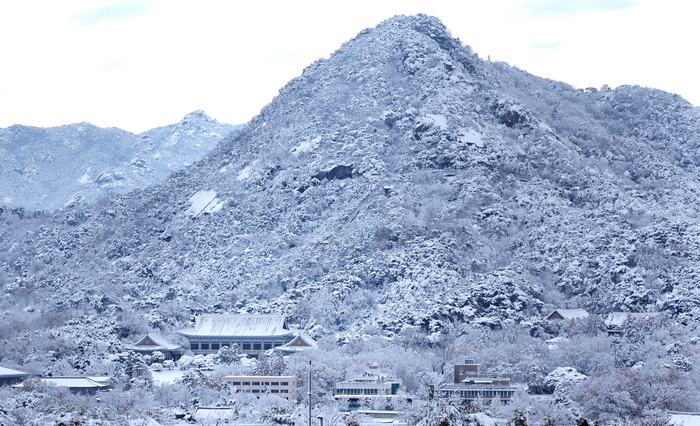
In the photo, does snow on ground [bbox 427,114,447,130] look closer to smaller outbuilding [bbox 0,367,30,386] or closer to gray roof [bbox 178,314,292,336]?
gray roof [bbox 178,314,292,336]

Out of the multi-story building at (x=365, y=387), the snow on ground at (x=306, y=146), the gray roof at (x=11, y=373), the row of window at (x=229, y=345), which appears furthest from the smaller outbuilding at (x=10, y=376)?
the snow on ground at (x=306, y=146)

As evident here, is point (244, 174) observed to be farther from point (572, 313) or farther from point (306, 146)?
point (572, 313)

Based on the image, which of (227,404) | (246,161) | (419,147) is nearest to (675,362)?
(227,404)

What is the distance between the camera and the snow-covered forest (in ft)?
328

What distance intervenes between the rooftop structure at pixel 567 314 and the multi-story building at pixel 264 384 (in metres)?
32.9

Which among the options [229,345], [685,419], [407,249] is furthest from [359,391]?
[407,249]

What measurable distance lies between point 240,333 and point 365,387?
33433 millimetres

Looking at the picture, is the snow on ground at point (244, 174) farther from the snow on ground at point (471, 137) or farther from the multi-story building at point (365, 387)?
the multi-story building at point (365, 387)

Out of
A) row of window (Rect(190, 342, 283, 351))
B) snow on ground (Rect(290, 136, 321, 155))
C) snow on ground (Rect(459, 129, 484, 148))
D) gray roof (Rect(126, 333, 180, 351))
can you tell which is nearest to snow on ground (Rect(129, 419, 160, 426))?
gray roof (Rect(126, 333, 180, 351))

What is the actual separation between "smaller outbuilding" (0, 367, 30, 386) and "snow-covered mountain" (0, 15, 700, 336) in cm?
2850

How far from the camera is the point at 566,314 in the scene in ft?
400

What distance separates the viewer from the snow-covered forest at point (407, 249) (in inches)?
3939

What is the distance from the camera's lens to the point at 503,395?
94.6m

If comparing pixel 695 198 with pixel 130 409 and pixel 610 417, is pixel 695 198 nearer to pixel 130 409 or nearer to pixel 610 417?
pixel 610 417
